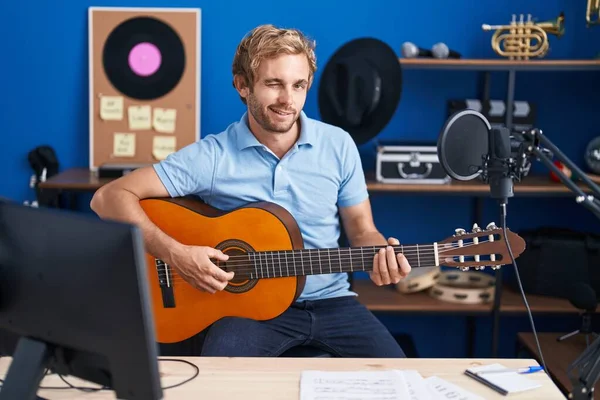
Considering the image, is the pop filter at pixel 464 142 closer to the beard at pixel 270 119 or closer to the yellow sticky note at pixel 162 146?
the beard at pixel 270 119

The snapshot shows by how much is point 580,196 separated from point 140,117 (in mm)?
2223

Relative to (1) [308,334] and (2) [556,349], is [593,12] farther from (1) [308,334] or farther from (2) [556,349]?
(1) [308,334]

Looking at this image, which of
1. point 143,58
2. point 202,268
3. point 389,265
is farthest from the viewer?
point 143,58

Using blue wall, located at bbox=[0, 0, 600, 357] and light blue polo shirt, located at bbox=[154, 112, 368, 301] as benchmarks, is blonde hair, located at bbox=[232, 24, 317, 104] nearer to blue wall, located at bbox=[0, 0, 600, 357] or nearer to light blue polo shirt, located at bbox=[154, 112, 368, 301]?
light blue polo shirt, located at bbox=[154, 112, 368, 301]

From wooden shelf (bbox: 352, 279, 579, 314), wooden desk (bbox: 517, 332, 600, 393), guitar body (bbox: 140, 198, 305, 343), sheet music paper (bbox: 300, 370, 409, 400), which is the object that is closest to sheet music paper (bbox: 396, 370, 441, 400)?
sheet music paper (bbox: 300, 370, 409, 400)

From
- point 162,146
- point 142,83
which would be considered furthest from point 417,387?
point 142,83

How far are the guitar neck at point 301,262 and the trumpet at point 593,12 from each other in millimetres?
1638

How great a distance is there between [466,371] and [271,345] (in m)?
0.69

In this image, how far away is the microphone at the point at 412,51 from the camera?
2.88m

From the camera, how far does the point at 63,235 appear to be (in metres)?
1.09

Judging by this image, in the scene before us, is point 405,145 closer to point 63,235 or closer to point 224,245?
point 224,245

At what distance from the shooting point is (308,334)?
2.10m

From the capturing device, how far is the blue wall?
3141mm

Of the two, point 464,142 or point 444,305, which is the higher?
point 464,142
